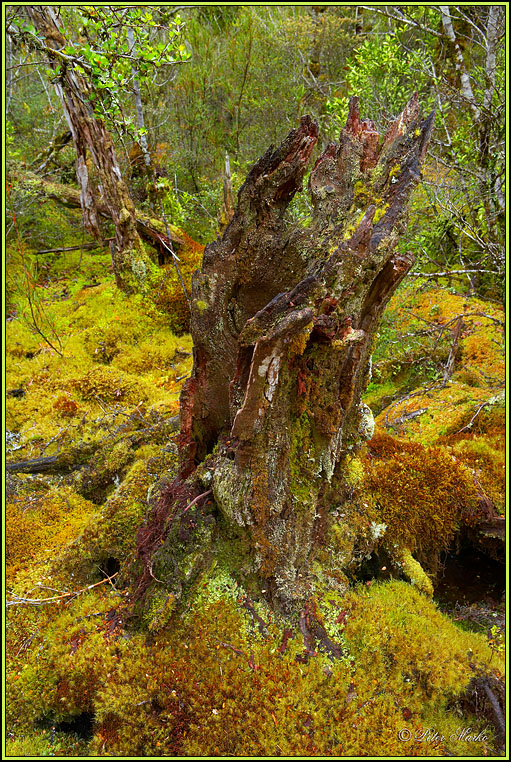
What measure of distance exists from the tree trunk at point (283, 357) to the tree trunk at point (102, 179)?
4.82 m

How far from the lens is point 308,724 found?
2209 millimetres

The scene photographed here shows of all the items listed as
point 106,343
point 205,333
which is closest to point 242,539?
point 205,333

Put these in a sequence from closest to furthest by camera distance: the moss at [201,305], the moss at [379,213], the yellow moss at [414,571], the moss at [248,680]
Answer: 1. the moss at [248,680]
2. the moss at [379,213]
3. the moss at [201,305]
4. the yellow moss at [414,571]

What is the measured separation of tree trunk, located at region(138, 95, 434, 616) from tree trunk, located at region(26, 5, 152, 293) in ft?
15.8

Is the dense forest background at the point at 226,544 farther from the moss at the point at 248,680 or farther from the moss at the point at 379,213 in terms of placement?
the moss at the point at 379,213

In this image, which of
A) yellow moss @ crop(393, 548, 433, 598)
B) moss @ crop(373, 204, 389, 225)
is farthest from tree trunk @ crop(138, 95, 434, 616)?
yellow moss @ crop(393, 548, 433, 598)

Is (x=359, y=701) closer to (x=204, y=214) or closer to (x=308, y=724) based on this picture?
(x=308, y=724)

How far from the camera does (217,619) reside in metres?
2.54

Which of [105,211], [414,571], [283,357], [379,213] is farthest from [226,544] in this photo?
[105,211]

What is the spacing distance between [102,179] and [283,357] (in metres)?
6.14

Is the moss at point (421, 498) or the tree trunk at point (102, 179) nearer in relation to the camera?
the moss at point (421, 498)

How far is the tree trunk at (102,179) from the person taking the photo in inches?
243

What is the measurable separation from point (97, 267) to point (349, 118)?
749 centimetres

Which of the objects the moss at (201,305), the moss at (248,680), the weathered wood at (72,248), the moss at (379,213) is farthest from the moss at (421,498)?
the weathered wood at (72,248)
